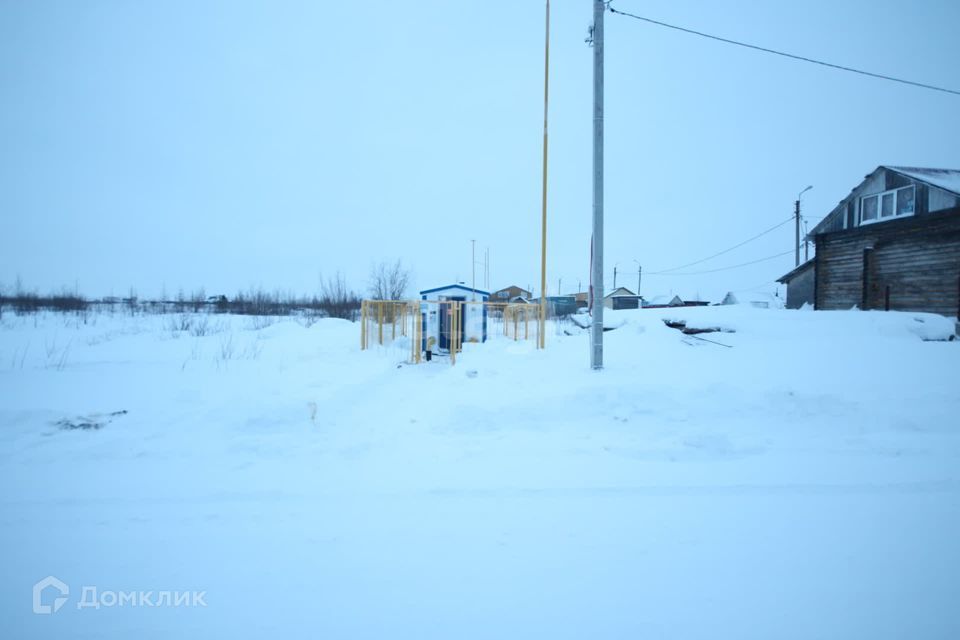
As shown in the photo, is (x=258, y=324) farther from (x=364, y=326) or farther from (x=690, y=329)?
(x=690, y=329)

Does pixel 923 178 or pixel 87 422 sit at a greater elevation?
pixel 923 178

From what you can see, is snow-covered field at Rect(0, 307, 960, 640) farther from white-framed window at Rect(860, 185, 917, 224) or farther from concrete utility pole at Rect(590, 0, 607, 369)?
white-framed window at Rect(860, 185, 917, 224)

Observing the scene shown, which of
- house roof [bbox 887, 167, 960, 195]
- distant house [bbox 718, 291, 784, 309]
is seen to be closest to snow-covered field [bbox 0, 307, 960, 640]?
house roof [bbox 887, 167, 960, 195]

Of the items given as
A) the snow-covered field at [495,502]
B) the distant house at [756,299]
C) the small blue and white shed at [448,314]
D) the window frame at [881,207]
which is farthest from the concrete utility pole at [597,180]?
the distant house at [756,299]

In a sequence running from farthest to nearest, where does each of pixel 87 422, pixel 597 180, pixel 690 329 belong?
pixel 690 329, pixel 597 180, pixel 87 422

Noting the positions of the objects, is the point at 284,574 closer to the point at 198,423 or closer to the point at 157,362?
the point at 198,423

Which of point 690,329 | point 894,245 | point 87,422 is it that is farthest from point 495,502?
point 894,245

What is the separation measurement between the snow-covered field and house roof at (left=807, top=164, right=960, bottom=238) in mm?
11393

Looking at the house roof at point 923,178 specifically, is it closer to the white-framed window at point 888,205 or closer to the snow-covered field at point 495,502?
the white-framed window at point 888,205

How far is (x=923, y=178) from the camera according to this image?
14.8 metres

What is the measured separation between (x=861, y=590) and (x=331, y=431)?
518 cm

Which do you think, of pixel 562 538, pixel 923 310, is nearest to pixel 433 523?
pixel 562 538

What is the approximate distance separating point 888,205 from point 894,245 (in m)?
1.86

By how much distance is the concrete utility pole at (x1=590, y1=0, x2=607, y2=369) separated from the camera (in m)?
7.38
